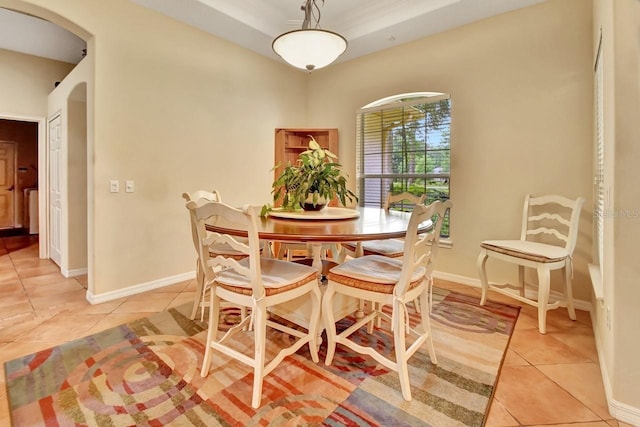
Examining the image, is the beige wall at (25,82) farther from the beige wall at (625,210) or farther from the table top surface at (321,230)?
the beige wall at (625,210)

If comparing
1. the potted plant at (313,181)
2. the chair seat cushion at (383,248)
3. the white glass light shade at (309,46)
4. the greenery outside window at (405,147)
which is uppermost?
the white glass light shade at (309,46)

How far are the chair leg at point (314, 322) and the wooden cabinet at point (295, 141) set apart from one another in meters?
2.54

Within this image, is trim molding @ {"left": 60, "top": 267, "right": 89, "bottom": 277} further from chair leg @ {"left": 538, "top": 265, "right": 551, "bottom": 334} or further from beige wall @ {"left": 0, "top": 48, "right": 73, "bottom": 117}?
chair leg @ {"left": 538, "top": 265, "right": 551, "bottom": 334}

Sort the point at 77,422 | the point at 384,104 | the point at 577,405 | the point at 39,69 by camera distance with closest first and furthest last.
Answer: the point at 77,422 < the point at 577,405 < the point at 384,104 < the point at 39,69

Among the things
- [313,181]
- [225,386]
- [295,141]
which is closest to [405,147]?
[295,141]

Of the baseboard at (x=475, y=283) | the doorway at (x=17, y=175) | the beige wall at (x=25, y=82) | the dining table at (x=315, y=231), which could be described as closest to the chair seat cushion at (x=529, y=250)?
the baseboard at (x=475, y=283)

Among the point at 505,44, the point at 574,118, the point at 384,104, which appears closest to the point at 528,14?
the point at 505,44

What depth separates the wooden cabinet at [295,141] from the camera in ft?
13.3

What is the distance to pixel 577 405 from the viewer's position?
1466 mm

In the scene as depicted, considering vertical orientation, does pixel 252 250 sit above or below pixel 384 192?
below

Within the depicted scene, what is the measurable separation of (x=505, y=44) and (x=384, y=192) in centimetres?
186

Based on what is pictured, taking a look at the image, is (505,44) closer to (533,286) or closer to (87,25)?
(533,286)

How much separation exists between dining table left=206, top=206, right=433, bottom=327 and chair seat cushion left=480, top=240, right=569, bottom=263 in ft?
3.13

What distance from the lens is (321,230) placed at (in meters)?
1.57
